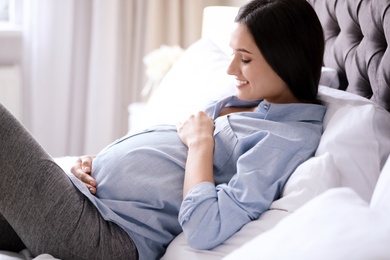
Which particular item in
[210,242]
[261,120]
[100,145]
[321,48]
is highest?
[321,48]

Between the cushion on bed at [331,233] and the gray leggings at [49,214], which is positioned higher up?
the cushion on bed at [331,233]

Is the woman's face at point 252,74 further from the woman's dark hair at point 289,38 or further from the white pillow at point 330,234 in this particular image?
the white pillow at point 330,234

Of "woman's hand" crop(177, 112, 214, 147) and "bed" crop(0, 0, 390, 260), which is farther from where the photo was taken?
"woman's hand" crop(177, 112, 214, 147)

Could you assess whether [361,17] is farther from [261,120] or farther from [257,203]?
[257,203]

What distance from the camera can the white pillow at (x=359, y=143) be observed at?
4.77ft

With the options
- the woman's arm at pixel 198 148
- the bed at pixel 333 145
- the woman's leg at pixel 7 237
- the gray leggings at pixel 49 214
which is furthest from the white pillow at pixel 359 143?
the woman's leg at pixel 7 237

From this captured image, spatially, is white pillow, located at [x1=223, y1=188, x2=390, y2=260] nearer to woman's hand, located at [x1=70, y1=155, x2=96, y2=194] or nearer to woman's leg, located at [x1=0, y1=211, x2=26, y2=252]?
woman's hand, located at [x1=70, y1=155, x2=96, y2=194]

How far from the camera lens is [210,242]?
141cm

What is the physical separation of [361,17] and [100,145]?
1.84m

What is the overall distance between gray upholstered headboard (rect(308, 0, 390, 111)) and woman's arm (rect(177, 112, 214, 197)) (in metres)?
0.40

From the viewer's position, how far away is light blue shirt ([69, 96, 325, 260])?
4.70 ft

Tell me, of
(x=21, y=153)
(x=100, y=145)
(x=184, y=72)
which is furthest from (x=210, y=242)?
(x=100, y=145)

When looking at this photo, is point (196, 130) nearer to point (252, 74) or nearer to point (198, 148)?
point (198, 148)

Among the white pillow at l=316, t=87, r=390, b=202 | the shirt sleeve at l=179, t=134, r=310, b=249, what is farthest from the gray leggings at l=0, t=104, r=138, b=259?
the white pillow at l=316, t=87, r=390, b=202
